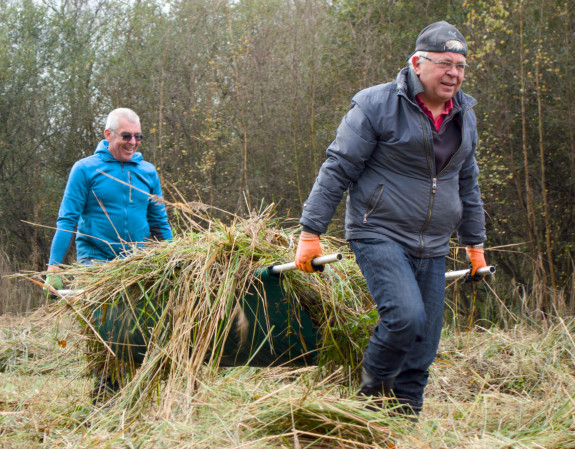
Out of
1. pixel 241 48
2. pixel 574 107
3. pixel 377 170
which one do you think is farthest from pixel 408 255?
pixel 241 48

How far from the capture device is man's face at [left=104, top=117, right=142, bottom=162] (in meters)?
3.79

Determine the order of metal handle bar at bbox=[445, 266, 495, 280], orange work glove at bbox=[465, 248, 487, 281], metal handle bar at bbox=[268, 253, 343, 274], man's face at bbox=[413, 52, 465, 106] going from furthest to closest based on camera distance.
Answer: orange work glove at bbox=[465, 248, 487, 281]
metal handle bar at bbox=[445, 266, 495, 280]
man's face at bbox=[413, 52, 465, 106]
metal handle bar at bbox=[268, 253, 343, 274]

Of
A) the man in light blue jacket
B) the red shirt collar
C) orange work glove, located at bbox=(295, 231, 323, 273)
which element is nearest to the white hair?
the man in light blue jacket

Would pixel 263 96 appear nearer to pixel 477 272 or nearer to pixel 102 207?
pixel 102 207

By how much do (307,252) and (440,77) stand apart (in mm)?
890

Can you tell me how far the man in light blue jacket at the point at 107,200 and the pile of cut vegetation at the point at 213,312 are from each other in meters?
0.64

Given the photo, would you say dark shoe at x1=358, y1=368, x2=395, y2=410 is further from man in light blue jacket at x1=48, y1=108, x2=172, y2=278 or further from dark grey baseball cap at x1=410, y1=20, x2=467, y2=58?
man in light blue jacket at x1=48, y1=108, x2=172, y2=278

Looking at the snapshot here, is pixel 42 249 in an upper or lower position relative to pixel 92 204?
lower

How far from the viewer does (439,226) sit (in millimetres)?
2838

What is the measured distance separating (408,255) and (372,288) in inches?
8.4

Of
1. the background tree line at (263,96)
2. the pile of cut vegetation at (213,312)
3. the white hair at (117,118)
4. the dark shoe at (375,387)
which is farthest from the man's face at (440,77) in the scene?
the background tree line at (263,96)

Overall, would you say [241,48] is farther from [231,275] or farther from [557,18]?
[231,275]

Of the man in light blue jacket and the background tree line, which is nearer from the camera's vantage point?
the man in light blue jacket

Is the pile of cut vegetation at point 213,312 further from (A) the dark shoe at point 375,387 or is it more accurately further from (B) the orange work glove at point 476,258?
(B) the orange work glove at point 476,258
